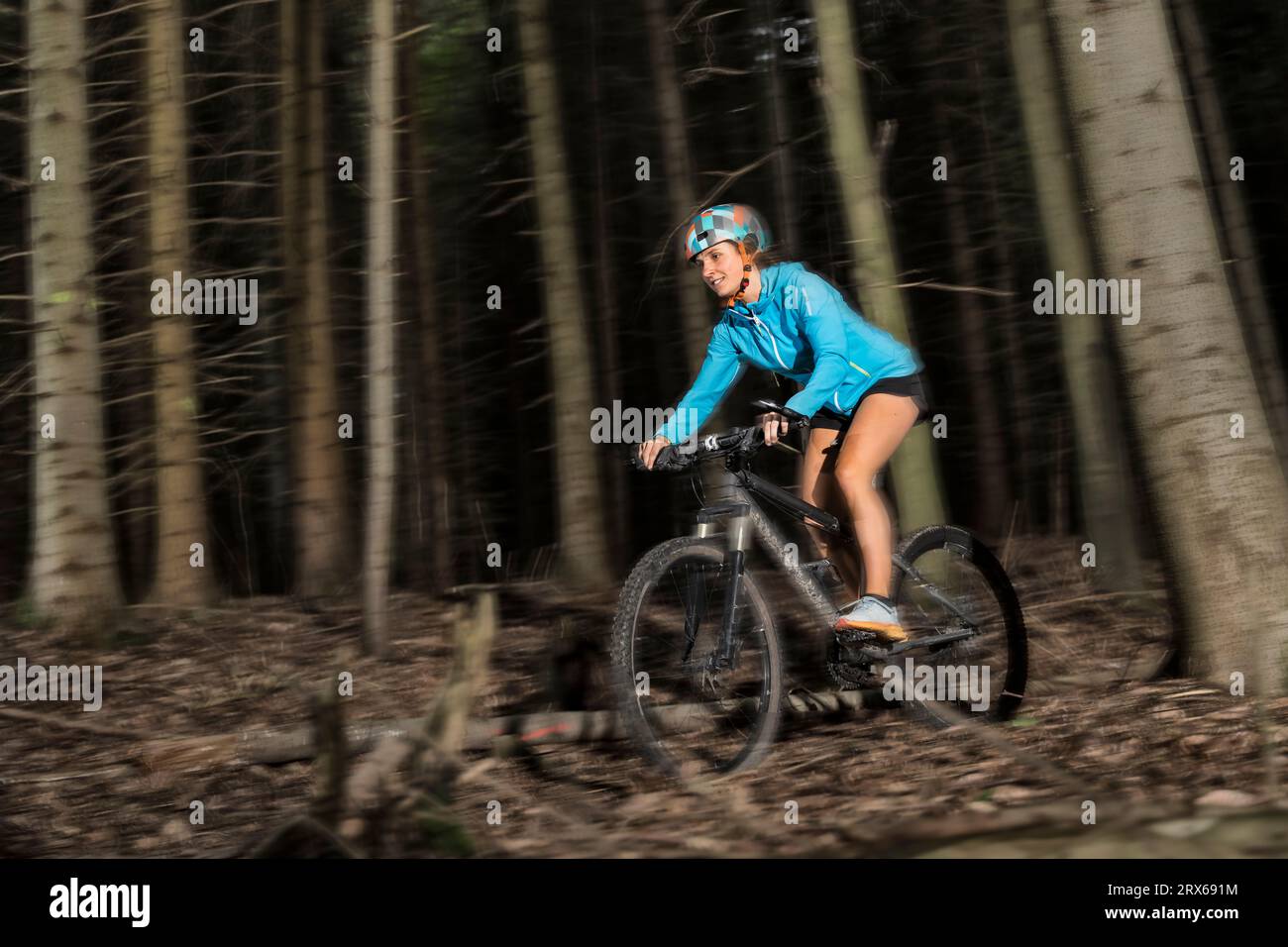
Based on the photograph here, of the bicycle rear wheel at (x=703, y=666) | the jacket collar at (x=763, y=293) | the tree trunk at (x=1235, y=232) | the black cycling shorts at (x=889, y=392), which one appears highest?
the tree trunk at (x=1235, y=232)

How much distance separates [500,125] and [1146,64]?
13141 millimetres

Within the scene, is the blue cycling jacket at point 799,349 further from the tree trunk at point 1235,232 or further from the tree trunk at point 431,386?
the tree trunk at point 431,386

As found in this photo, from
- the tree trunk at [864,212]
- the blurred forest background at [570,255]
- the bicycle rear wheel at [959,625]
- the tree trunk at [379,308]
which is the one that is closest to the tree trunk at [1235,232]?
the blurred forest background at [570,255]

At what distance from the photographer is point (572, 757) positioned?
5992 mm

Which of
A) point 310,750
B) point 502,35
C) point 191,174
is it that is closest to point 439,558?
point 191,174

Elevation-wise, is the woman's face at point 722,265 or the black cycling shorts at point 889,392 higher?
the woman's face at point 722,265

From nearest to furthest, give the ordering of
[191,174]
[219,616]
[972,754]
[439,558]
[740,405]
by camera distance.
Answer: [972,754] → [219,616] → [191,174] → [439,558] → [740,405]

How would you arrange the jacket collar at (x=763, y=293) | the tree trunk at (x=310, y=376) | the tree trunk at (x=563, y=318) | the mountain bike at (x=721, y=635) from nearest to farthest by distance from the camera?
the mountain bike at (x=721, y=635), the jacket collar at (x=763, y=293), the tree trunk at (x=310, y=376), the tree trunk at (x=563, y=318)

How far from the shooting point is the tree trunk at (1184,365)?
558cm

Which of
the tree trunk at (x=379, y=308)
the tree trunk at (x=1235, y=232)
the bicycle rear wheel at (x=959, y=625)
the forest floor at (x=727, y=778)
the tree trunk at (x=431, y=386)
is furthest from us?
the tree trunk at (x=431, y=386)

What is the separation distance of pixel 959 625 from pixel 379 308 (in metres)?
4.24

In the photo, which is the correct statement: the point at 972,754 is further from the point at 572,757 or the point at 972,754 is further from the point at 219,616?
the point at 219,616

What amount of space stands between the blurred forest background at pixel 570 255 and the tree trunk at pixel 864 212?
0.9 inches

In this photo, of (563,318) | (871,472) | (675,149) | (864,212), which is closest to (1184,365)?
(871,472)
